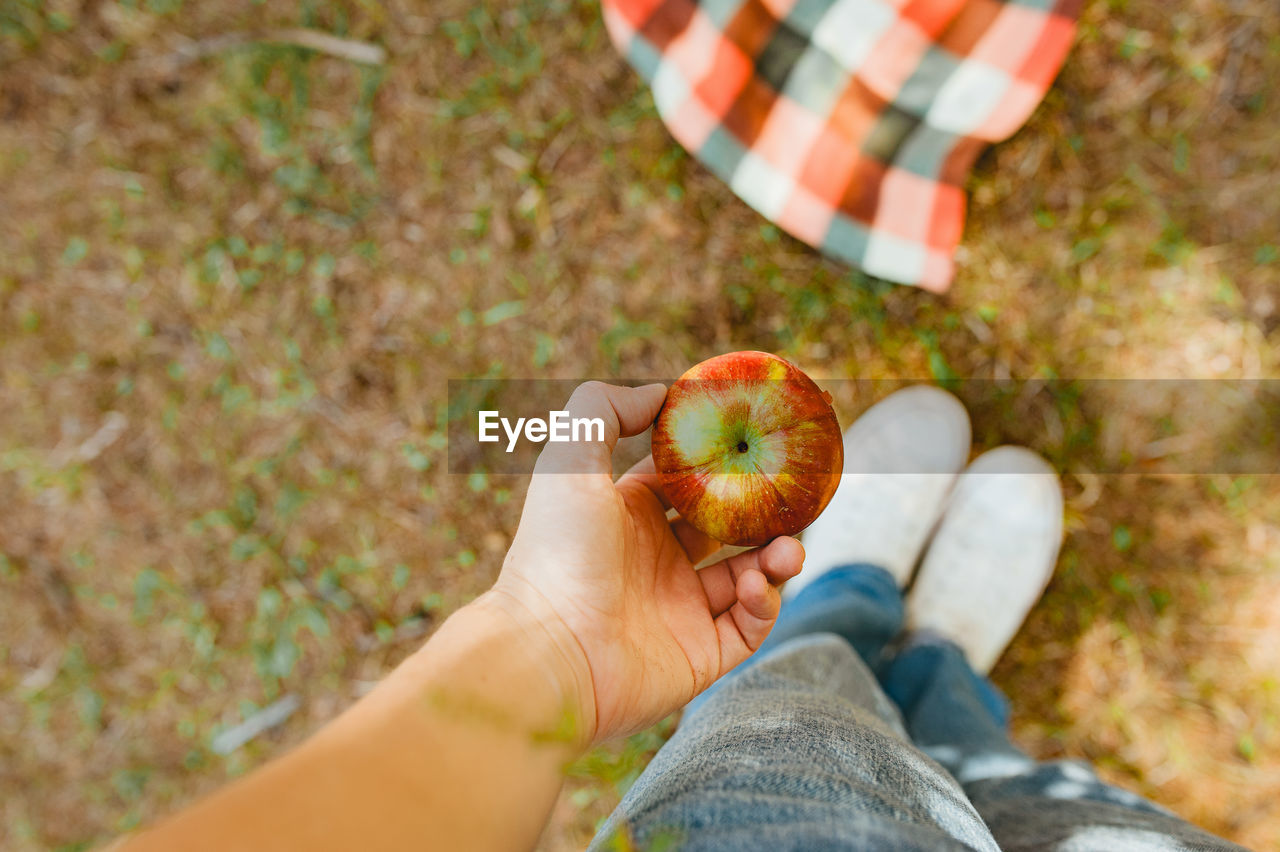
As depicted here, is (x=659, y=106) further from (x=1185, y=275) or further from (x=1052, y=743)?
(x=1052, y=743)

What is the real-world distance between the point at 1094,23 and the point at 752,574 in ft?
6.24

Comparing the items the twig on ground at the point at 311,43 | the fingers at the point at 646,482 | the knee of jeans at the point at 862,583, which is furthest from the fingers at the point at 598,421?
the twig on ground at the point at 311,43

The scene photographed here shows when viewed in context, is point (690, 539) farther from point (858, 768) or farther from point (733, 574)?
point (858, 768)

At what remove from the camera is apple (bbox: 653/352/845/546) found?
1.27 m

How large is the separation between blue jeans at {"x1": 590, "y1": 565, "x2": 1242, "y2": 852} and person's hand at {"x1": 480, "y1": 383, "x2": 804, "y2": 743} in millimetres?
100

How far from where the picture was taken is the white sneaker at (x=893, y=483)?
218cm

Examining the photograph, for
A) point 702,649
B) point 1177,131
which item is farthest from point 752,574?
point 1177,131

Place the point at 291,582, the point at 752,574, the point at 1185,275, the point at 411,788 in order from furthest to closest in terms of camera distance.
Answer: the point at 291,582 → the point at 1185,275 → the point at 752,574 → the point at 411,788

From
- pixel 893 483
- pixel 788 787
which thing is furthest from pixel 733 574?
pixel 893 483

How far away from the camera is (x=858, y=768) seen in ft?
3.45

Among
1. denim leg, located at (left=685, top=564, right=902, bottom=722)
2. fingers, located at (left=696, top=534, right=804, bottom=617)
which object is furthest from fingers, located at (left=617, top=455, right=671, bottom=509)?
denim leg, located at (left=685, top=564, right=902, bottom=722)

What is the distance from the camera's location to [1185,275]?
207cm

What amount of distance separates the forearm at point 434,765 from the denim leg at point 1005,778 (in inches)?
34.3

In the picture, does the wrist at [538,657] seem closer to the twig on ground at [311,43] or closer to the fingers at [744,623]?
the fingers at [744,623]
